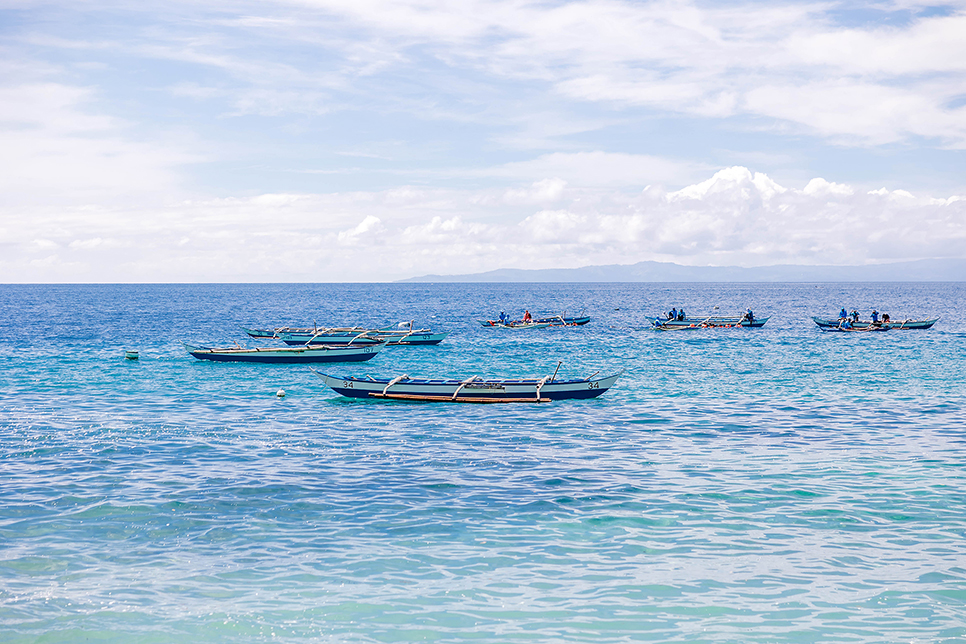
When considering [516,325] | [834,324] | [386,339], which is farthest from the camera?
[516,325]

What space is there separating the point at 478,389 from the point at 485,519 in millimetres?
17329

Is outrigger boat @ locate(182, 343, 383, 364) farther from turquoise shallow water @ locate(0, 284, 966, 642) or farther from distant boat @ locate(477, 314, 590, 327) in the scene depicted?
distant boat @ locate(477, 314, 590, 327)

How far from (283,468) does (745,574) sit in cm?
1336

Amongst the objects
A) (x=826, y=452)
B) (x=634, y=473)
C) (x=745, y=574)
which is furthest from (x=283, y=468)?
(x=826, y=452)

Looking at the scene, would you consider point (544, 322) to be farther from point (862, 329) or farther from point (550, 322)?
point (862, 329)

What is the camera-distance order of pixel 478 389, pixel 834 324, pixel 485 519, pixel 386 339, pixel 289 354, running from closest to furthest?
pixel 485 519 < pixel 478 389 < pixel 289 354 < pixel 386 339 < pixel 834 324

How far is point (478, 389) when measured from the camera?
114 ft

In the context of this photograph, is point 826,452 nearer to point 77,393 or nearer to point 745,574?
point 745,574

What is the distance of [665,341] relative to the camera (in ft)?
232

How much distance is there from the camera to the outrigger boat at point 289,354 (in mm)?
52281

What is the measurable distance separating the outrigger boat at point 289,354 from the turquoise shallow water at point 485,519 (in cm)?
1498


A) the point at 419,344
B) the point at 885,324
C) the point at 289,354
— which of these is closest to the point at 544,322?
the point at 419,344

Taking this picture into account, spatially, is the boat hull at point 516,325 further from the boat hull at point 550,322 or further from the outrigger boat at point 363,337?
the outrigger boat at point 363,337

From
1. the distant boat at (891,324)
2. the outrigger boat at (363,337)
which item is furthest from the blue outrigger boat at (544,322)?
the distant boat at (891,324)
